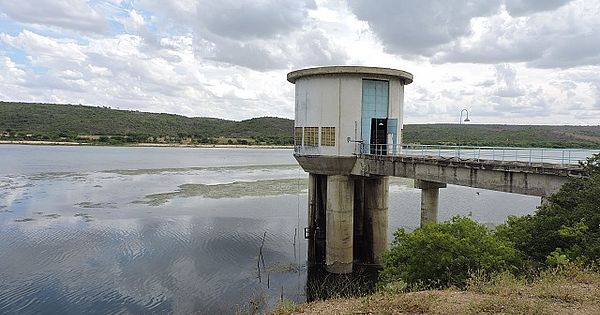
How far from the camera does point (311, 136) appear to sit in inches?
901

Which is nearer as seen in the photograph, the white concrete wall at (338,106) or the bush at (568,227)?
the bush at (568,227)

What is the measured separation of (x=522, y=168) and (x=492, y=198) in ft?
111

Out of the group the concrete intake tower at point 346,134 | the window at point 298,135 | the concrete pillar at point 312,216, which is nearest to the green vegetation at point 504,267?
the concrete intake tower at point 346,134

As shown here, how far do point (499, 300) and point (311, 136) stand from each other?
14494 millimetres

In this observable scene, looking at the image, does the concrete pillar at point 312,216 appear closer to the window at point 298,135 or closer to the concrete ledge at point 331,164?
the concrete ledge at point 331,164

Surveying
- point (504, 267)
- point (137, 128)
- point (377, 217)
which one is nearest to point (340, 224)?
point (377, 217)

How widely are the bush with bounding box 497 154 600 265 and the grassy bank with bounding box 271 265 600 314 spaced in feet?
2.90

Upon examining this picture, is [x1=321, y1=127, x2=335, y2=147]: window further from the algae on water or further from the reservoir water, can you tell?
the algae on water

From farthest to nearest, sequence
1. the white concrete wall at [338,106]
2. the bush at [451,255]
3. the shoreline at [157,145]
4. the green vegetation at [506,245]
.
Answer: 1. the shoreline at [157,145]
2. the white concrete wall at [338,106]
3. the bush at [451,255]
4. the green vegetation at [506,245]

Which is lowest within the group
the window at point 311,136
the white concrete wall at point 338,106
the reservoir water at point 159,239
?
the reservoir water at point 159,239

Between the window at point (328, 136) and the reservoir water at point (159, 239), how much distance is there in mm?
6536

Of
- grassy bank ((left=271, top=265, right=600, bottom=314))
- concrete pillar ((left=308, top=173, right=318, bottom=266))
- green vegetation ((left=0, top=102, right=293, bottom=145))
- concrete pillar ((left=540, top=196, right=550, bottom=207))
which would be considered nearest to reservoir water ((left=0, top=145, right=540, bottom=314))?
concrete pillar ((left=308, top=173, right=318, bottom=266))

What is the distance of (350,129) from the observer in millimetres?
22156

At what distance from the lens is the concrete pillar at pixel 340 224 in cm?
2231
